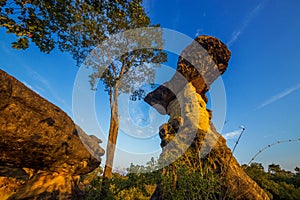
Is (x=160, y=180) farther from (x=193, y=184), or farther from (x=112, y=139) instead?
(x=112, y=139)

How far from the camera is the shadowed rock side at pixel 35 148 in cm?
609

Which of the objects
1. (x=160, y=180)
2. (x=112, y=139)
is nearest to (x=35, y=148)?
(x=112, y=139)

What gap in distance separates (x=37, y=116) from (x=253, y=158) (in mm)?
7872

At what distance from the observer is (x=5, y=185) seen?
668 centimetres

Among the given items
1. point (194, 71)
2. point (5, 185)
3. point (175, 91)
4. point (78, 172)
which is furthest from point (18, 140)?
point (194, 71)

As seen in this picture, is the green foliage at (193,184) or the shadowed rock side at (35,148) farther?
the shadowed rock side at (35,148)

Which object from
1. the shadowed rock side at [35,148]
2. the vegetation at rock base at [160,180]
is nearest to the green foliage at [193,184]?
the vegetation at rock base at [160,180]

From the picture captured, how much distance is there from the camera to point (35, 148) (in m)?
6.68

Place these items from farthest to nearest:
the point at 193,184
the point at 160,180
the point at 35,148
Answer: the point at 35,148 → the point at 160,180 → the point at 193,184

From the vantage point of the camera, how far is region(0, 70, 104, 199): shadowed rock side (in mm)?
6086

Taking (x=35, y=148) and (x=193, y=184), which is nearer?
(x=193, y=184)

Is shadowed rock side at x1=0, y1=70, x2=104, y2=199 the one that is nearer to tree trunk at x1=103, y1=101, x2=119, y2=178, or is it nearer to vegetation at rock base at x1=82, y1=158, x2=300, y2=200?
tree trunk at x1=103, y1=101, x2=119, y2=178

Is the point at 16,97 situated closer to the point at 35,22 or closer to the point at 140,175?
the point at 35,22

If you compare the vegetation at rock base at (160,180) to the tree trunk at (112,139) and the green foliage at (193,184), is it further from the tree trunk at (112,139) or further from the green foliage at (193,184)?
the tree trunk at (112,139)
